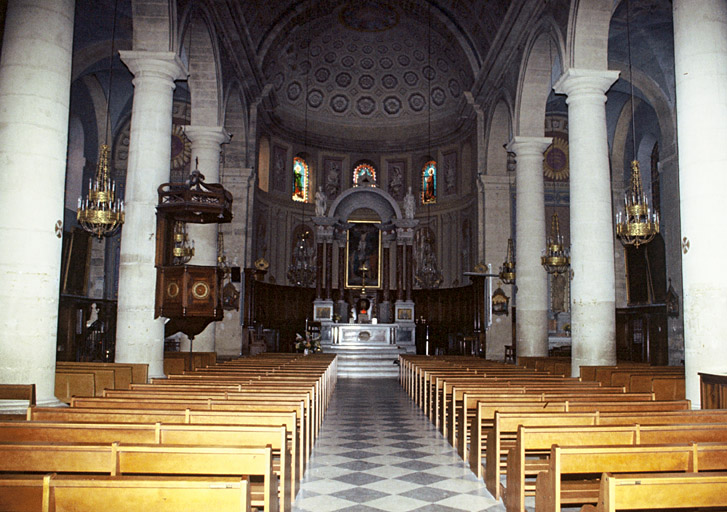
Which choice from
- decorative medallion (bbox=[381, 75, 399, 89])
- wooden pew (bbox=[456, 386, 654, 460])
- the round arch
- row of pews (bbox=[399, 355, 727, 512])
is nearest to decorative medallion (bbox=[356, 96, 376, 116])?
decorative medallion (bbox=[381, 75, 399, 89])

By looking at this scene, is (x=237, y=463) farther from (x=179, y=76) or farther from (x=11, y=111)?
(x=179, y=76)

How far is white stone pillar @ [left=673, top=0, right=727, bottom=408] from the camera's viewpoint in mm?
7965

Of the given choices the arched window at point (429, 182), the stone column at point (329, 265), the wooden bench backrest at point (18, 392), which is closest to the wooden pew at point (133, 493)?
the wooden bench backrest at point (18, 392)

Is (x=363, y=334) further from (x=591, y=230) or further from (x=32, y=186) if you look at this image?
(x=32, y=186)

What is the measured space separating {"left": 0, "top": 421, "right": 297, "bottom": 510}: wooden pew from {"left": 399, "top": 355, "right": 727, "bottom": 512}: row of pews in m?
1.92

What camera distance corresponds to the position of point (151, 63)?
473 inches

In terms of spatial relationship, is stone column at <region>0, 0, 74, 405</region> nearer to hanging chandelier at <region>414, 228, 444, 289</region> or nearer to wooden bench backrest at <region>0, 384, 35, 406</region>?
wooden bench backrest at <region>0, 384, 35, 406</region>

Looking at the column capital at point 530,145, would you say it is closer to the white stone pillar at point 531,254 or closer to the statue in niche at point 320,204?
the white stone pillar at point 531,254

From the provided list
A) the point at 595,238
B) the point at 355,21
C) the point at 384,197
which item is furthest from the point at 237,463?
the point at 355,21

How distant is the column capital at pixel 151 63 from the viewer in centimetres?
1191

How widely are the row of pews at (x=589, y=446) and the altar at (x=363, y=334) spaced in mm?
14723

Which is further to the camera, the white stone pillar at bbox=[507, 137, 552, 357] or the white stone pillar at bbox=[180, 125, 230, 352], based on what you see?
the white stone pillar at bbox=[507, 137, 552, 357]

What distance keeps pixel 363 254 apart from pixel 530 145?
13393 mm

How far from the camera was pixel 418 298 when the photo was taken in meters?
29.2
